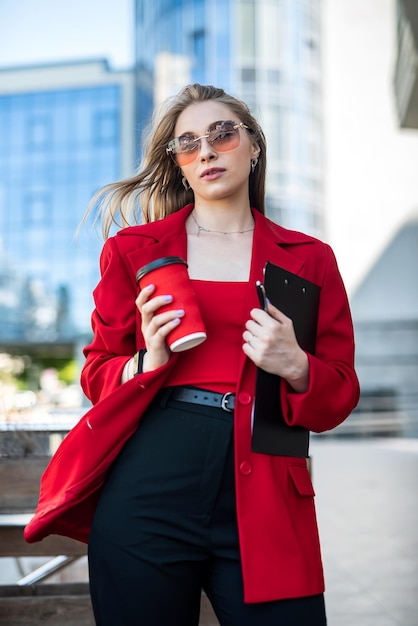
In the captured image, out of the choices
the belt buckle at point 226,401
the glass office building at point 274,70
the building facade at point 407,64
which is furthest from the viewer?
the glass office building at point 274,70

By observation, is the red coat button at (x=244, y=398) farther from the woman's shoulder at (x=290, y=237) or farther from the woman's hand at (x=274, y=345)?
the woman's shoulder at (x=290, y=237)

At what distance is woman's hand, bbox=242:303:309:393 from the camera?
5.03ft

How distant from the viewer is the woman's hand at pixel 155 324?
1531 mm

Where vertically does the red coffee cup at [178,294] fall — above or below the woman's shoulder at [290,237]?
below

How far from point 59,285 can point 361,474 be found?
1333 inches

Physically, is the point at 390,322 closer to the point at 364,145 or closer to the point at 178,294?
the point at 364,145

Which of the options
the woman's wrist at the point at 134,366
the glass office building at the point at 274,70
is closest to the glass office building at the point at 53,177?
the glass office building at the point at 274,70

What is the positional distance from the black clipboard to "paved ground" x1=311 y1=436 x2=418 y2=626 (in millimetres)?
3164

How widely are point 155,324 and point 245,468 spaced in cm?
35

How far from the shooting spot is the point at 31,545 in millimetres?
3670

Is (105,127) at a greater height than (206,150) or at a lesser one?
greater

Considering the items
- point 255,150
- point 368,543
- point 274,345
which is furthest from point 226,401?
point 368,543

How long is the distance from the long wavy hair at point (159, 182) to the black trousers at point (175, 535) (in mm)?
690

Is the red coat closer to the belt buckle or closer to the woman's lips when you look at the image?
the belt buckle
